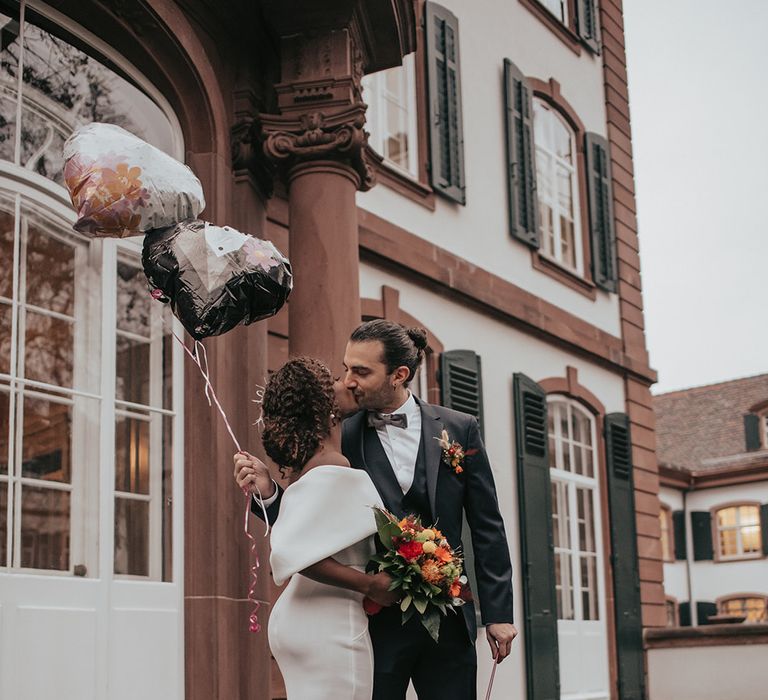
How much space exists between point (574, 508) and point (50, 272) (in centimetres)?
739

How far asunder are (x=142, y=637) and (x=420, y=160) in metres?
5.28

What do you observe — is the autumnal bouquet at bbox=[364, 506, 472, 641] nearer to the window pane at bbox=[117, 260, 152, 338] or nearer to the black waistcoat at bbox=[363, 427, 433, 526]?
the black waistcoat at bbox=[363, 427, 433, 526]

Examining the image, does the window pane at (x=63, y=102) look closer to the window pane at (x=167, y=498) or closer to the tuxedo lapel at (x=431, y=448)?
the window pane at (x=167, y=498)

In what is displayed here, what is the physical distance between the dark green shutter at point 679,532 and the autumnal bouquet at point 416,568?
31822mm

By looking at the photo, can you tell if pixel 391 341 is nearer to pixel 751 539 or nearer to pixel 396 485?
pixel 396 485

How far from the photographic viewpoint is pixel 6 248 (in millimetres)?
5586

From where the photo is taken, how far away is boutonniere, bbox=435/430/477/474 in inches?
165

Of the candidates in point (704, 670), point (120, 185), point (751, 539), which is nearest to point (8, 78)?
point (120, 185)

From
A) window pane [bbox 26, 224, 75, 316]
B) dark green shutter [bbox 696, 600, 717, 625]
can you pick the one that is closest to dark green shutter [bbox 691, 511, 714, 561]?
dark green shutter [bbox 696, 600, 717, 625]

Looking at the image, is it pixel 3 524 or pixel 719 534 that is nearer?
pixel 3 524

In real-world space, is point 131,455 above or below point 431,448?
above

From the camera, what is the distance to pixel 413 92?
10.3 metres

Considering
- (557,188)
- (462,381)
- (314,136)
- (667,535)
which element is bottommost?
(667,535)

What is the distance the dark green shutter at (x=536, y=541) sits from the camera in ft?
34.7
